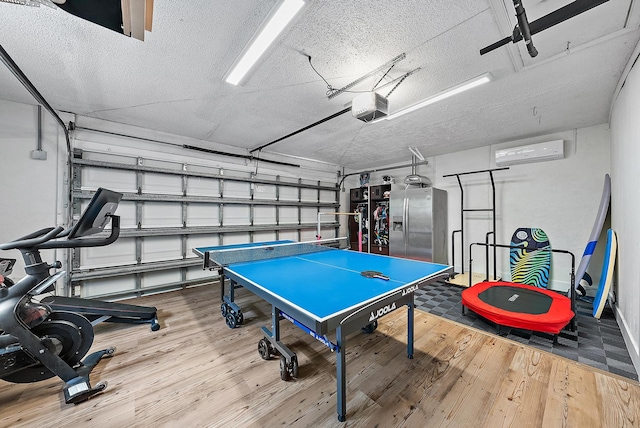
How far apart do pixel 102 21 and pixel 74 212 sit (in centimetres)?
358

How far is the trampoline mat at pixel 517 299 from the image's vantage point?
9.50 ft

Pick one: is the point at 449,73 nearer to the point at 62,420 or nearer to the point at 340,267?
the point at 340,267

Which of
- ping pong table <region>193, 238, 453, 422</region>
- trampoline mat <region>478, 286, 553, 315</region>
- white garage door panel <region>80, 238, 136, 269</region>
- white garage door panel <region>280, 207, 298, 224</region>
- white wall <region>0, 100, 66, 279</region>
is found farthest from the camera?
white garage door panel <region>280, 207, 298, 224</region>

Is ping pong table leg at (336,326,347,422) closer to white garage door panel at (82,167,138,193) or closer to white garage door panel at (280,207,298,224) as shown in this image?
white garage door panel at (82,167,138,193)

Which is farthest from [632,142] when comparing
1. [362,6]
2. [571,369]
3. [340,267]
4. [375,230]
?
[375,230]

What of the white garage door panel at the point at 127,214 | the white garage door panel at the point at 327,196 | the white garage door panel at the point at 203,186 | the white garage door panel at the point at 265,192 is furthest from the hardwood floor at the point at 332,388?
the white garage door panel at the point at 327,196

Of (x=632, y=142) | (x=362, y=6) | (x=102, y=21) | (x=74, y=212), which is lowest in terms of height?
(x=74, y=212)

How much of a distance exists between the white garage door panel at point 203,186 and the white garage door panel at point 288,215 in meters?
1.71

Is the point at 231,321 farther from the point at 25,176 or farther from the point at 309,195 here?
the point at 309,195

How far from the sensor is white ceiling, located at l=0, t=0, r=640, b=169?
1858mm

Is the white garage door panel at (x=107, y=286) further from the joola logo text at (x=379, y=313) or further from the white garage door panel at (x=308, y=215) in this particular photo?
the joola logo text at (x=379, y=313)

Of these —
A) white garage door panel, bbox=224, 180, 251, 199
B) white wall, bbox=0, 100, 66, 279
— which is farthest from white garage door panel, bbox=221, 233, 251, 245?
white wall, bbox=0, 100, 66, 279

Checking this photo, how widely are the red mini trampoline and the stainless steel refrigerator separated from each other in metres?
1.84

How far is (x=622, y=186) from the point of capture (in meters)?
2.86
